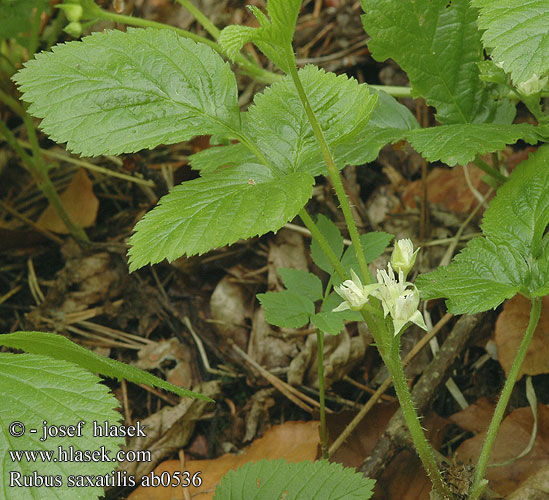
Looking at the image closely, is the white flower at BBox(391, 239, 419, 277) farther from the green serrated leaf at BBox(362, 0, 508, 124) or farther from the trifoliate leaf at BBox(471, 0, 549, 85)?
the green serrated leaf at BBox(362, 0, 508, 124)

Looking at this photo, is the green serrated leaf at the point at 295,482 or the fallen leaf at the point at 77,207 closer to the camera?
the green serrated leaf at the point at 295,482

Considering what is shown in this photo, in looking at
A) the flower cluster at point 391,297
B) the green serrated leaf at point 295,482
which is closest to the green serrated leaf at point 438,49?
the flower cluster at point 391,297

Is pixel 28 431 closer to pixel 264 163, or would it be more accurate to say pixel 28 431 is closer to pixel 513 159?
pixel 264 163

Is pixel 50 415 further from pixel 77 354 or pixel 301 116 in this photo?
pixel 301 116

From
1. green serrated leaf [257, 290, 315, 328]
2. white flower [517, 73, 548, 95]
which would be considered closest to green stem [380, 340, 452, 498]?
green serrated leaf [257, 290, 315, 328]

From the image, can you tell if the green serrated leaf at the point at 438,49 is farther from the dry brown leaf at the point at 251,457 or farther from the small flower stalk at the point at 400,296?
the dry brown leaf at the point at 251,457
